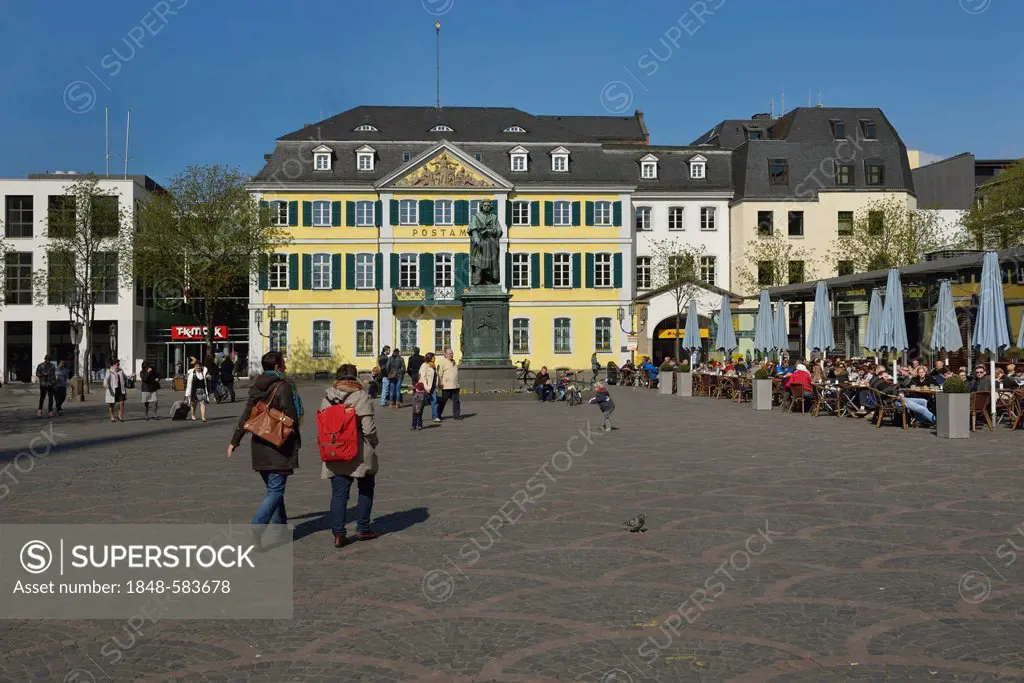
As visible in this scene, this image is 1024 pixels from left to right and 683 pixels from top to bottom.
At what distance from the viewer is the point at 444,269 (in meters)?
59.1


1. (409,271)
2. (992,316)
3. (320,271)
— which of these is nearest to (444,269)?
(409,271)

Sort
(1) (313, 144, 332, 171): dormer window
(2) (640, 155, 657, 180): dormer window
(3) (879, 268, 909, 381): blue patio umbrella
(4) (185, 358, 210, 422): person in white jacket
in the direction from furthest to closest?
(2) (640, 155, 657, 180): dormer window → (1) (313, 144, 332, 171): dormer window → (4) (185, 358, 210, 422): person in white jacket → (3) (879, 268, 909, 381): blue patio umbrella

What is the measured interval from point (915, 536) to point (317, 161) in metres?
54.1

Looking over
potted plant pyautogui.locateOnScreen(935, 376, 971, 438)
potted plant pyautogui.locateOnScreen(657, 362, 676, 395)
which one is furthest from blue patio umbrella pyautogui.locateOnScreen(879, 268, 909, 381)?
potted plant pyautogui.locateOnScreen(657, 362, 676, 395)

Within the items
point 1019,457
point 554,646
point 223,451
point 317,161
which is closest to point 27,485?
point 223,451

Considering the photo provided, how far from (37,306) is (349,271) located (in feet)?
57.6

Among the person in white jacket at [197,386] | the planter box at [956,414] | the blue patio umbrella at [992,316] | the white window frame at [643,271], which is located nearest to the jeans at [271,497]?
the planter box at [956,414]

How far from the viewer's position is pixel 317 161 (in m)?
59.4

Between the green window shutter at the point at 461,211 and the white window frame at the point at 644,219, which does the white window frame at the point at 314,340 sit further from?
the white window frame at the point at 644,219

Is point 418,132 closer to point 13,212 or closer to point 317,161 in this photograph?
point 317,161

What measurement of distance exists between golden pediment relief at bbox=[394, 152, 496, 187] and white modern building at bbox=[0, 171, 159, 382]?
15148mm

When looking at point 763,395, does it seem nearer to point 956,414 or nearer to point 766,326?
point 766,326

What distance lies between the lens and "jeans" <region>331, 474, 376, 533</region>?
8.45 meters

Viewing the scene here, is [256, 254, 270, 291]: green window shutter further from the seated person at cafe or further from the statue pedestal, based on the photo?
the seated person at cafe
